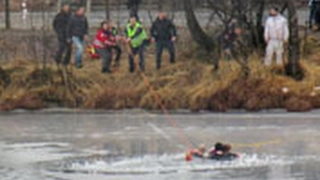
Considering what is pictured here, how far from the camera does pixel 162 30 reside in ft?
87.2

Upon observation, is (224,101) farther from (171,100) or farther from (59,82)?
(59,82)

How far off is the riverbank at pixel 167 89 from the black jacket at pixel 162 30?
3.53 feet

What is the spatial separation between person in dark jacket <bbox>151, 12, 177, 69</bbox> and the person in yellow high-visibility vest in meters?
0.34

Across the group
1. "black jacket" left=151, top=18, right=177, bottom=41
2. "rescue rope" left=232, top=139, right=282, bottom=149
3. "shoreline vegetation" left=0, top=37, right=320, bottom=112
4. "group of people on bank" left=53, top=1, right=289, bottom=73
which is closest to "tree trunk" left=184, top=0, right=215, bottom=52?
"group of people on bank" left=53, top=1, right=289, bottom=73

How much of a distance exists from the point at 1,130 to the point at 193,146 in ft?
15.9

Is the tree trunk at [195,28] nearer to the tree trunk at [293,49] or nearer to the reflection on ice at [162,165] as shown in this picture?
the tree trunk at [293,49]

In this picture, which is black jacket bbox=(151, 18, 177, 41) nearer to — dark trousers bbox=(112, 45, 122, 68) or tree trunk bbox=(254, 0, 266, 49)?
dark trousers bbox=(112, 45, 122, 68)

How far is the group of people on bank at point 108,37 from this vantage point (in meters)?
26.3

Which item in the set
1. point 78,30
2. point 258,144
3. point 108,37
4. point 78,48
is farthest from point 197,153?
point 78,30

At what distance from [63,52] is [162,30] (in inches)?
109

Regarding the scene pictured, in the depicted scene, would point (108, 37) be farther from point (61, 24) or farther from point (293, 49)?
point (293, 49)

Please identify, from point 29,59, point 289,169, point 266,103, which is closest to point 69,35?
point 29,59

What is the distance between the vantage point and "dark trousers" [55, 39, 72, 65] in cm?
2611

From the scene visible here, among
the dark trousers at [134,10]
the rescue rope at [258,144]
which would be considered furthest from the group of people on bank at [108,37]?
the rescue rope at [258,144]
